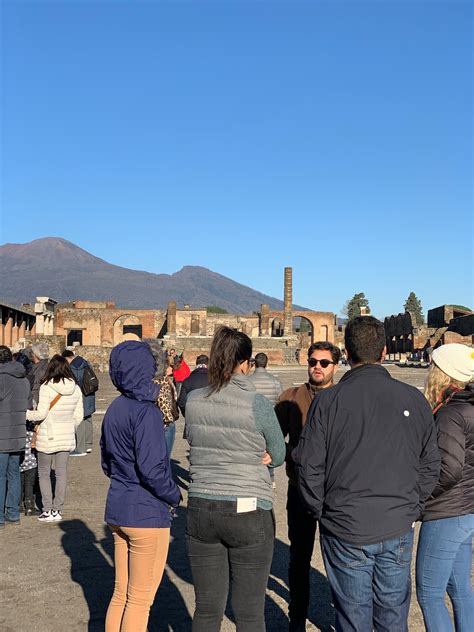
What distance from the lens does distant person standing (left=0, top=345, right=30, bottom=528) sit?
22.3 ft

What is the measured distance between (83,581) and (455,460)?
3.24m

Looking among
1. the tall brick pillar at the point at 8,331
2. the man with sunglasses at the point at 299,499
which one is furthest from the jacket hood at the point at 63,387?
the tall brick pillar at the point at 8,331

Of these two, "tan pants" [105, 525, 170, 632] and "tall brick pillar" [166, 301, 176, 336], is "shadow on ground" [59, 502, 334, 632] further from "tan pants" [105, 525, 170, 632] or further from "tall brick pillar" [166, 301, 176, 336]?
"tall brick pillar" [166, 301, 176, 336]

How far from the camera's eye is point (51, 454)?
23.3 feet

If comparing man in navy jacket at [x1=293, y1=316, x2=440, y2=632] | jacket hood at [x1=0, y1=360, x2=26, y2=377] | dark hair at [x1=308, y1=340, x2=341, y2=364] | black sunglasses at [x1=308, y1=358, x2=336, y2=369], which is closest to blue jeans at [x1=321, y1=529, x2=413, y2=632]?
man in navy jacket at [x1=293, y1=316, x2=440, y2=632]

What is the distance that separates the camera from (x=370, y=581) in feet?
9.97

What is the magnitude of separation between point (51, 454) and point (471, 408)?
4947 mm

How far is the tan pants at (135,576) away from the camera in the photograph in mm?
3615

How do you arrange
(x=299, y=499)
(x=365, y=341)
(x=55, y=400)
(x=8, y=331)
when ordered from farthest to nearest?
(x=8, y=331) < (x=55, y=400) < (x=299, y=499) < (x=365, y=341)

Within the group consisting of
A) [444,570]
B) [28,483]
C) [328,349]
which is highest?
[328,349]

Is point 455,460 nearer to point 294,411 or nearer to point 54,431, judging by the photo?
point 294,411

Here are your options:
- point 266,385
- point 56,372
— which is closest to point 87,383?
point 56,372

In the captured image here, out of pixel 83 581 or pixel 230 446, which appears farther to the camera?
pixel 83 581

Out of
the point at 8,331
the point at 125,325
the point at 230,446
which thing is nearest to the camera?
the point at 230,446
